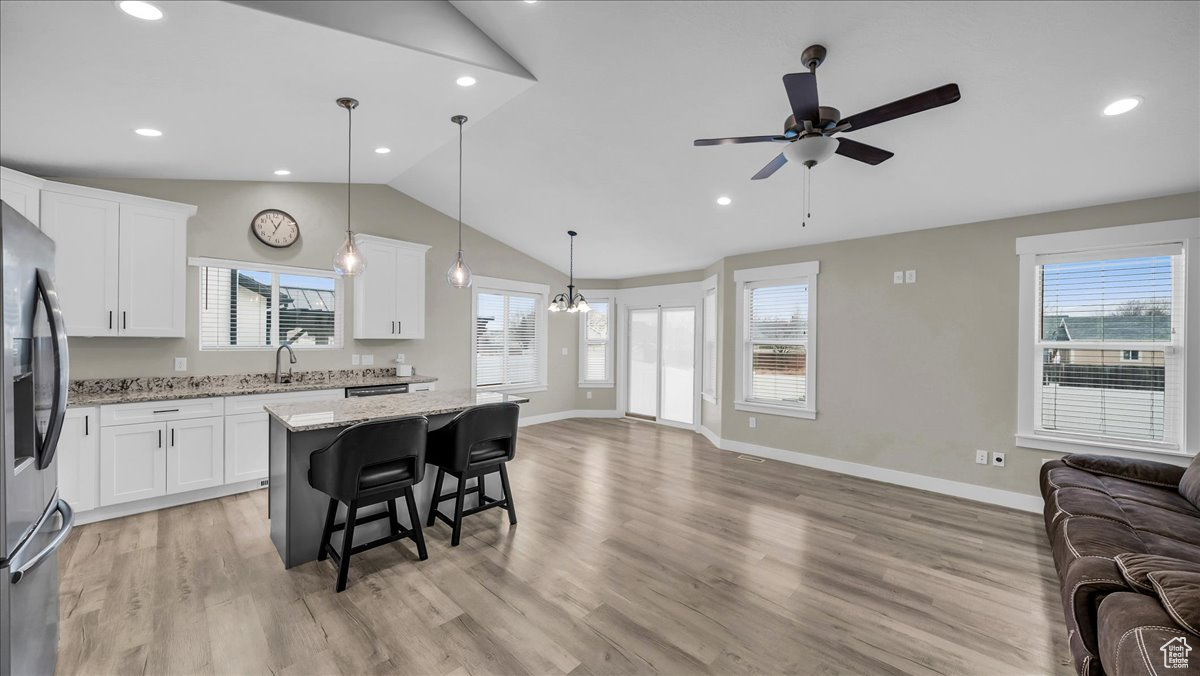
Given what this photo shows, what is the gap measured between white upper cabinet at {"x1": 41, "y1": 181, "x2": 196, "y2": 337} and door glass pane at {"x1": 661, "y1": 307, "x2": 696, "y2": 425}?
564 cm

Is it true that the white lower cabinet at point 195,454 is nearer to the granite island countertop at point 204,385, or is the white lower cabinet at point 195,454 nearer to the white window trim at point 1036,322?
the granite island countertop at point 204,385

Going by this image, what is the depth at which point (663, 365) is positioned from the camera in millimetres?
7277

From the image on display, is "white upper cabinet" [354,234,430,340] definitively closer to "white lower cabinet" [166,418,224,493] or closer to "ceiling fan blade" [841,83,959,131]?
"white lower cabinet" [166,418,224,493]

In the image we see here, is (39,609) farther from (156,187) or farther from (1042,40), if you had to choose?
(1042,40)

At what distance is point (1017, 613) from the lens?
7.71 ft

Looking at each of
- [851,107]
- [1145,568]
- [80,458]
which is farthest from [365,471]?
[851,107]

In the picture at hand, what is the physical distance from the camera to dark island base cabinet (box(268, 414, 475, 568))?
271 centimetres

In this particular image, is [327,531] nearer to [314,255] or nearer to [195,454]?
[195,454]

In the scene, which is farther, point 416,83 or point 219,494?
point 219,494

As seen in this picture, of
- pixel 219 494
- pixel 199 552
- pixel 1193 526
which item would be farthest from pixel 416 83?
pixel 1193 526

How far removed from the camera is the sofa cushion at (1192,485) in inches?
97.0

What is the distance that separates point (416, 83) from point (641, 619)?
3.20m

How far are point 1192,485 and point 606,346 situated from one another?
6.13 meters

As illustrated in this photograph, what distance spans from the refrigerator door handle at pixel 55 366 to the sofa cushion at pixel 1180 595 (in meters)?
3.40
